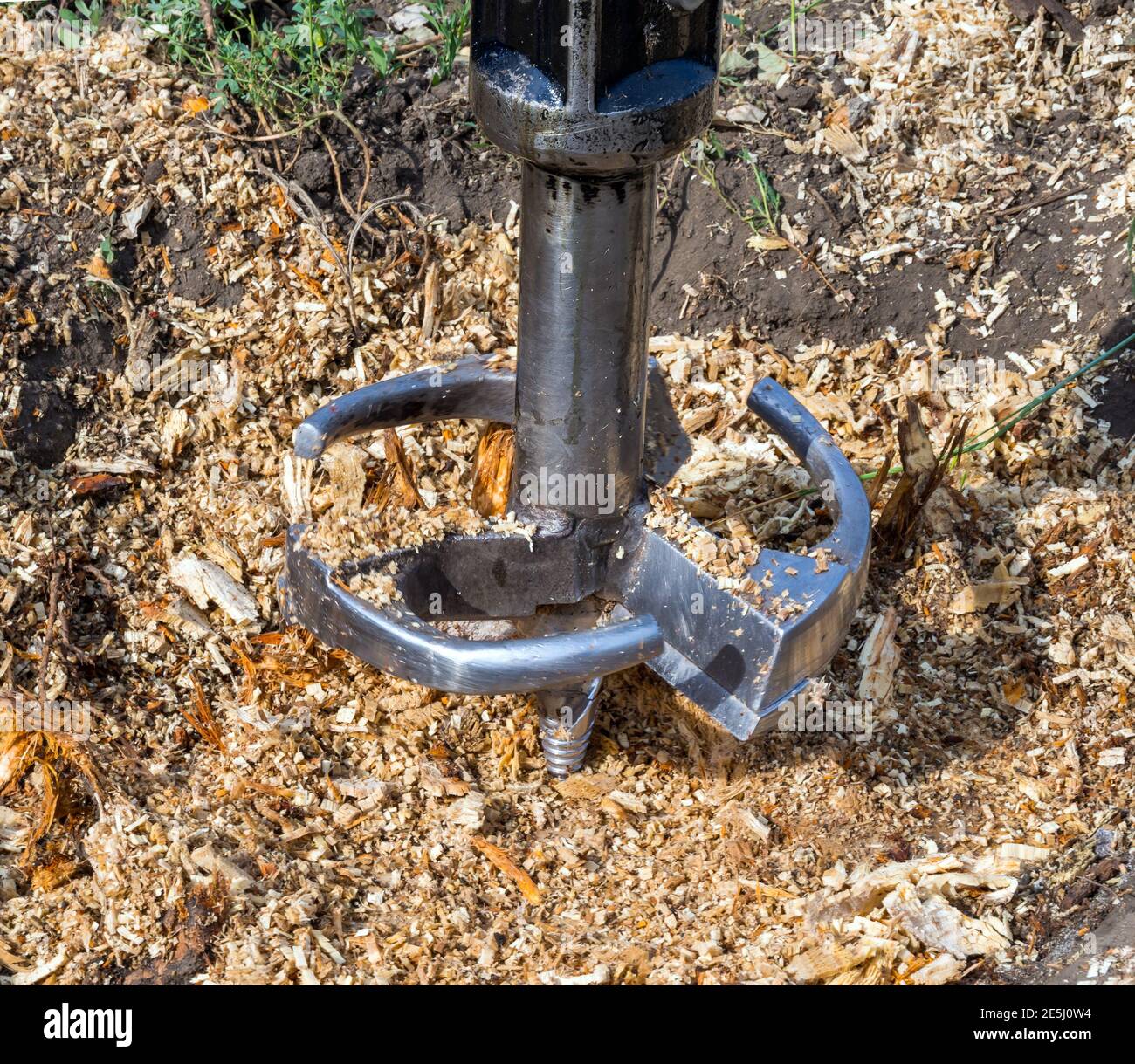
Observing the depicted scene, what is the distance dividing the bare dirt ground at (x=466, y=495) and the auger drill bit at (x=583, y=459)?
0.87ft

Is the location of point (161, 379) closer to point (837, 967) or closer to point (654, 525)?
point (654, 525)

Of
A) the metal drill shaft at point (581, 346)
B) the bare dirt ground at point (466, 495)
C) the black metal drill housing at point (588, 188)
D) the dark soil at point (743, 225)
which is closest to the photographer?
the black metal drill housing at point (588, 188)

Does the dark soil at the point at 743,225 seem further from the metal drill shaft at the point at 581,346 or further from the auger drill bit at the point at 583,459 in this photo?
the metal drill shaft at the point at 581,346

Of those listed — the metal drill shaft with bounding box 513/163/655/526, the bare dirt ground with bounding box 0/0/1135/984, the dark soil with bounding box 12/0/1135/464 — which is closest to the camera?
the metal drill shaft with bounding box 513/163/655/526

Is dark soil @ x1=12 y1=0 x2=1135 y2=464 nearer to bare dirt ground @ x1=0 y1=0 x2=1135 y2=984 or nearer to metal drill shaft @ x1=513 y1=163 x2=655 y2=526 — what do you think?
bare dirt ground @ x1=0 y1=0 x2=1135 y2=984

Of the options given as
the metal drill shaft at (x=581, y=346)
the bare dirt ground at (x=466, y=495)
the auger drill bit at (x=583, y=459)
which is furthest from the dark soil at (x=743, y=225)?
the metal drill shaft at (x=581, y=346)

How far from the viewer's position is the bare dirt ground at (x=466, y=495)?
269 cm

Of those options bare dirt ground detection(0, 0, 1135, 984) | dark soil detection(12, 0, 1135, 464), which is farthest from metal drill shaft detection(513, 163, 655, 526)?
dark soil detection(12, 0, 1135, 464)

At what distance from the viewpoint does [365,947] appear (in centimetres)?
263

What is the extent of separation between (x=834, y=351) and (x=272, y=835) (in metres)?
1.85

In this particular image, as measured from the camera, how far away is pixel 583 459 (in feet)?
8.91

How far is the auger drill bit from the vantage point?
89.4 inches

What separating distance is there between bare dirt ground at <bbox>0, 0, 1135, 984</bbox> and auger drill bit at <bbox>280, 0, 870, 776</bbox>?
265mm

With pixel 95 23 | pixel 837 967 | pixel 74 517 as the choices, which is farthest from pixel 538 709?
pixel 95 23
